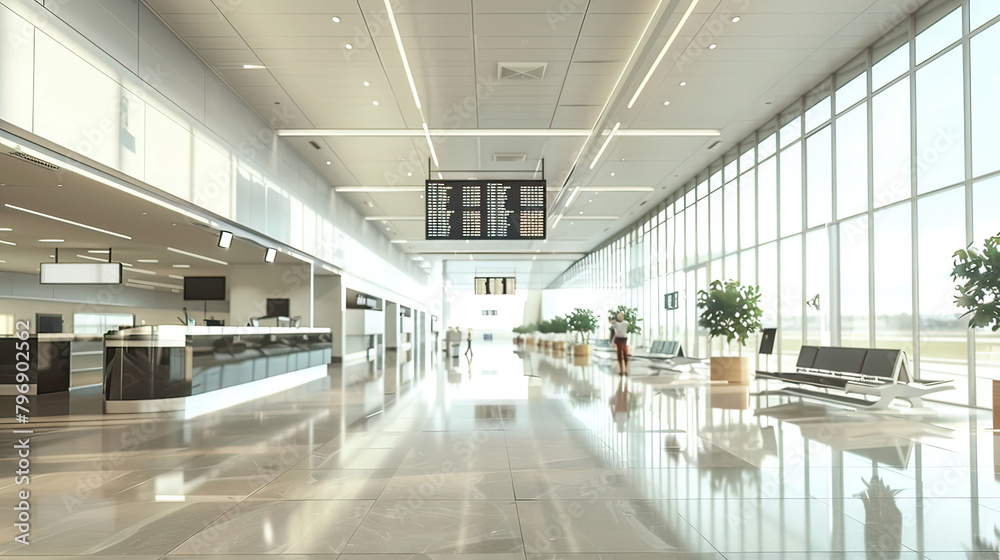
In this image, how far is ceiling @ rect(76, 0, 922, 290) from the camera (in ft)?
29.9

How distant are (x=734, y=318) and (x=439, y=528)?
1155 centimetres

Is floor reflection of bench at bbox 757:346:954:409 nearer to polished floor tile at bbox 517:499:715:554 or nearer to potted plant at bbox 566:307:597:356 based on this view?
polished floor tile at bbox 517:499:715:554

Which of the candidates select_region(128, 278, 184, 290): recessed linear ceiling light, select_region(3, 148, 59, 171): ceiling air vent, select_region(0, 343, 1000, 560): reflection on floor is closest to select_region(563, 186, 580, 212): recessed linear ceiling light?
select_region(0, 343, 1000, 560): reflection on floor

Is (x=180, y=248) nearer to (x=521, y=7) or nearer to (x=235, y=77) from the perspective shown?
(x=235, y=77)

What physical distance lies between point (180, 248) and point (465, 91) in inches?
292

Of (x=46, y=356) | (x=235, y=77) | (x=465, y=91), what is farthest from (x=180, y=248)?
(x=465, y=91)

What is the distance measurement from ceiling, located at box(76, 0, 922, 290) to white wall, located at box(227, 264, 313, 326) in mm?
3116

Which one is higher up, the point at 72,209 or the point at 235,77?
the point at 235,77

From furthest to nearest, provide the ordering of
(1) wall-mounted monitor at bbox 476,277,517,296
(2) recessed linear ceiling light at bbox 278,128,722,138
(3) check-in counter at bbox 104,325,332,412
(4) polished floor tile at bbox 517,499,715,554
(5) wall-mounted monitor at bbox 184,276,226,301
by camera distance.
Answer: (1) wall-mounted monitor at bbox 476,277,517,296 < (5) wall-mounted monitor at bbox 184,276,226,301 < (2) recessed linear ceiling light at bbox 278,128,722,138 < (3) check-in counter at bbox 104,325,332,412 < (4) polished floor tile at bbox 517,499,715,554

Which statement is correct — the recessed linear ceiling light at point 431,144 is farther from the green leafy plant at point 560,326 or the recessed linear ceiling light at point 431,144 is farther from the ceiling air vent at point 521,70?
the green leafy plant at point 560,326

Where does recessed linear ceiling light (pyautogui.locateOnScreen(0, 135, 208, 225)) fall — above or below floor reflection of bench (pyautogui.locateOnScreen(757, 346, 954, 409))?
above

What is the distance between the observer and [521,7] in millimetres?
8859

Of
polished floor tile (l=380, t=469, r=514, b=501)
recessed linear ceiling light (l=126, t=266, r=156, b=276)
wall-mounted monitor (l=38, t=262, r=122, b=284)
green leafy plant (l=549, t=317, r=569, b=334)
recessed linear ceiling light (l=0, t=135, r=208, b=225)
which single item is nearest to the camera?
polished floor tile (l=380, t=469, r=514, b=501)

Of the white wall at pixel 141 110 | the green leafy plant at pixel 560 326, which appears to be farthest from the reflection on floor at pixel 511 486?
the green leafy plant at pixel 560 326
